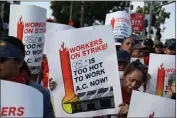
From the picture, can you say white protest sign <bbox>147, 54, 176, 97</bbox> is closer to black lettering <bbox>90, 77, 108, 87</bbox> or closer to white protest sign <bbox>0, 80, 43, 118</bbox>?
black lettering <bbox>90, 77, 108, 87</bbox>

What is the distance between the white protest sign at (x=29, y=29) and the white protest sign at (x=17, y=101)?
3087 mm

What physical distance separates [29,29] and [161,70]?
58.5 inches

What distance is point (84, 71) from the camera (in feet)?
11.4

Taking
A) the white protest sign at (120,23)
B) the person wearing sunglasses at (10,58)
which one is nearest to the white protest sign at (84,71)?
the person wearing sunglasses at (10,58)

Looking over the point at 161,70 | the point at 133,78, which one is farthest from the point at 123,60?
the point at 133,78

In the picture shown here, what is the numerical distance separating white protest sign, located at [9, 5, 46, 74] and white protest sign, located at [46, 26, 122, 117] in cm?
151

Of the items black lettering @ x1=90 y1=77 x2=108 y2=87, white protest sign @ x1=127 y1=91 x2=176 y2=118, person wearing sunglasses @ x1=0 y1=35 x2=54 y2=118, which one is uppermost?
person wearing sunglasses @ x1=0 y1=35 x2=54 y2=118

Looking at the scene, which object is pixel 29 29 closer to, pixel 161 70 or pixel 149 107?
pixel 161 70

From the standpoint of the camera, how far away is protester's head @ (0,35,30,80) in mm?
2360

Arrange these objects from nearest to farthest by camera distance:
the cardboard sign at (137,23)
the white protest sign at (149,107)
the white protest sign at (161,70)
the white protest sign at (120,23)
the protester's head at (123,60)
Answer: the white protest sign at (149,107) < the protester's head at (123,60) < the white protest sign at (161,70) < the white protest sign at (120,23) < the cardboard sign at (137,23)

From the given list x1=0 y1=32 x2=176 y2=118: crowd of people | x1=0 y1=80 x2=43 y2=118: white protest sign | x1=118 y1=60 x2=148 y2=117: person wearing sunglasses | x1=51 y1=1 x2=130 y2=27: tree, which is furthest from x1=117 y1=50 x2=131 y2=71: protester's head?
x1=51 y1=1 x2=130 y2=27: tree

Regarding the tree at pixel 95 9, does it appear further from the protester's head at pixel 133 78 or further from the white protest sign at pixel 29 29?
the protester's head at pixel 133 78

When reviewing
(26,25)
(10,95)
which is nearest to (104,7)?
(26,25)

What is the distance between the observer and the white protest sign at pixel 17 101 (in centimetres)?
180
